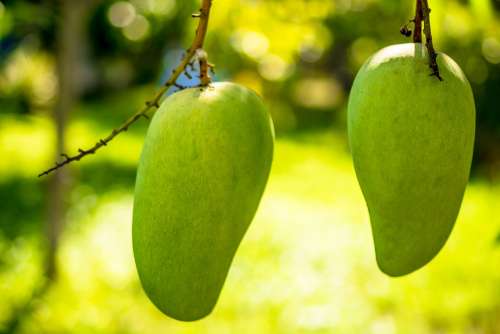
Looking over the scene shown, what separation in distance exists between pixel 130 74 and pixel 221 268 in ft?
31.0

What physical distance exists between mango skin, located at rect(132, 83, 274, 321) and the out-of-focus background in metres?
0.34

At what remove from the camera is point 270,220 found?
4309 mm

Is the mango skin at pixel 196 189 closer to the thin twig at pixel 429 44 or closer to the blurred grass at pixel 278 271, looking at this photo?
the thin twig at pixel 429 44

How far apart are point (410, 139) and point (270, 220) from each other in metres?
3.79

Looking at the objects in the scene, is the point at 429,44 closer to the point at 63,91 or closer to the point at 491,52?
the point at 63,91

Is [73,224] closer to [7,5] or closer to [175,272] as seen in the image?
[7,5]

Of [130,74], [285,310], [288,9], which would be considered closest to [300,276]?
[285,310]

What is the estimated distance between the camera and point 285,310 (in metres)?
3.12

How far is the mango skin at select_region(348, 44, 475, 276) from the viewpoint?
54cm

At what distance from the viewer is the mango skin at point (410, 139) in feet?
1.76

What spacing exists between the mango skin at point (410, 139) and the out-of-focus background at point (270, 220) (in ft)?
0.91

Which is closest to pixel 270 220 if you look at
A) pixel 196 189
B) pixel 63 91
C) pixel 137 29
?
pixel 63 91

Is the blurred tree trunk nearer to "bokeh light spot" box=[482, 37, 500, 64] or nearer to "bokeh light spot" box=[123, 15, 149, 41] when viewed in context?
"bokeh light spot" box=[482, 37, 500, 64]

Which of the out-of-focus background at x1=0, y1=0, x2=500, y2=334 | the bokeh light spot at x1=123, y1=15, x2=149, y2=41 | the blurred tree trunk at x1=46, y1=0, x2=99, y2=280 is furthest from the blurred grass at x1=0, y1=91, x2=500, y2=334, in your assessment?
the bokeh light spot at x1=123, y1=15, x2=149, y2=41
